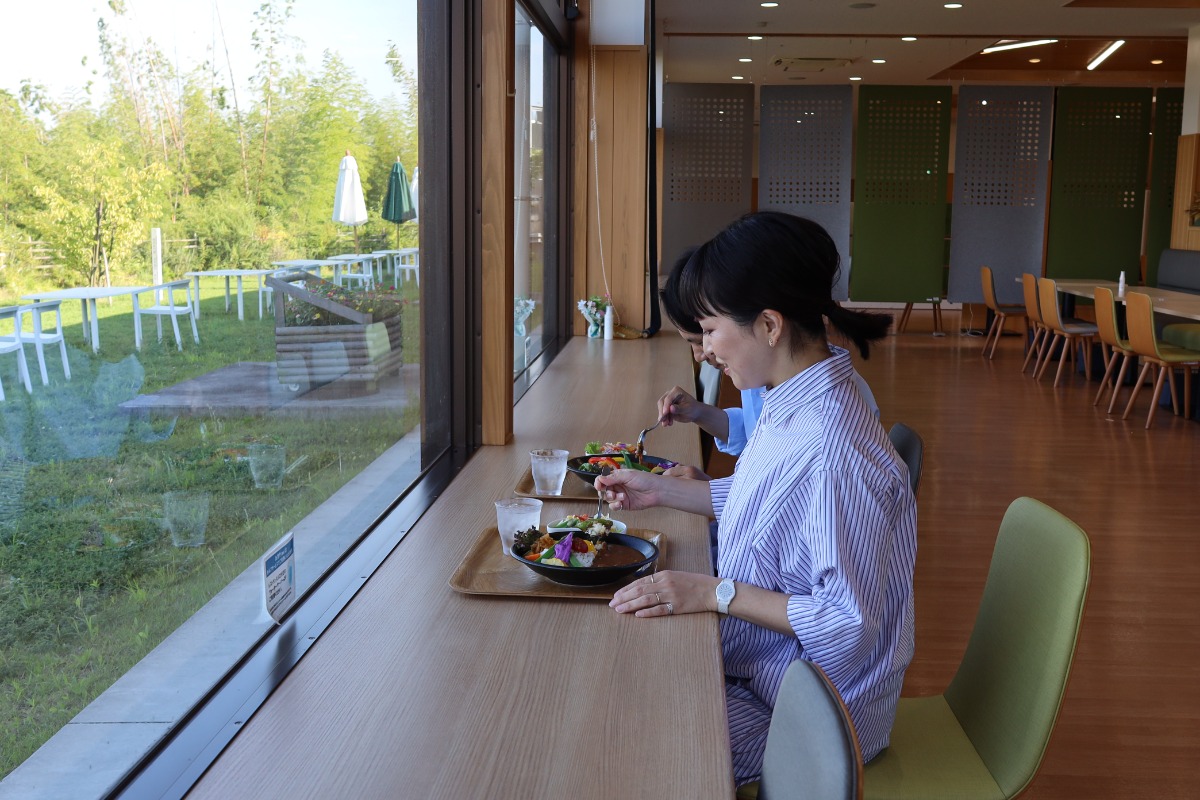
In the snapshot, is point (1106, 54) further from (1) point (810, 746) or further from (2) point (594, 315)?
(1) point (810, 746)

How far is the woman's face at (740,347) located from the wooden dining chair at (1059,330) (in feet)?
24.2

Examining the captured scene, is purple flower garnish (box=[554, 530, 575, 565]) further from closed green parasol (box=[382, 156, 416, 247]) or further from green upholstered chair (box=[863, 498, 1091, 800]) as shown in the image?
closed green parasol (box=[382, 156, 416, 247])

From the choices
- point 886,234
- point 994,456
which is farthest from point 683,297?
point 886,234

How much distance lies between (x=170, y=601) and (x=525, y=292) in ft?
11.0

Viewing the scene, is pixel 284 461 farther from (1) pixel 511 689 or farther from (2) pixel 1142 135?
(2) pixel 1142 135

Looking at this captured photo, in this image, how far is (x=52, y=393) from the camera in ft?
3.02

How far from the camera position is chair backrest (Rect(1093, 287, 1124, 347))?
7500 mm

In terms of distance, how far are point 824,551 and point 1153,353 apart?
21.2 feet

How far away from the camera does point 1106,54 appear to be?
38.0ft

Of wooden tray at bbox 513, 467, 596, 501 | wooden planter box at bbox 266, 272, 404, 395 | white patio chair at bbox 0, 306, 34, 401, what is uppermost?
white patio chair at bbox 0, 306, 34, 401

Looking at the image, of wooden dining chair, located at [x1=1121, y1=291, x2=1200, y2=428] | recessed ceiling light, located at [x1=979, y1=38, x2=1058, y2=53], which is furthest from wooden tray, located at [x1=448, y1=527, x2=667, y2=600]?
recessed ceiling light, located at [x1=979, y1=38, x2=1058, y2=53]

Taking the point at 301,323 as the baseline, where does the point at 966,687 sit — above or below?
below

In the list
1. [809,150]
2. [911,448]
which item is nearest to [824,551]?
[911,448]

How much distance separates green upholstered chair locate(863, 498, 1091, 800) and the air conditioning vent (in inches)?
430
